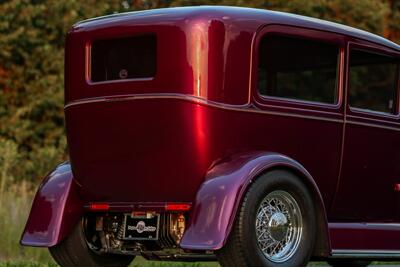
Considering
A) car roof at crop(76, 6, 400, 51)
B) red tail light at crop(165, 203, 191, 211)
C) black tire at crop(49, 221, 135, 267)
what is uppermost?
car roof at crop(76, 6, 400, 51)

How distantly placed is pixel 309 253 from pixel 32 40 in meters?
16.0

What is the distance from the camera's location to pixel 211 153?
6.41m

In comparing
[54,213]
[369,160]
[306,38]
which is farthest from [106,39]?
[369,160]

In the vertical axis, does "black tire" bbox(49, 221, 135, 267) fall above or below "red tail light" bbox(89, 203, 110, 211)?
below

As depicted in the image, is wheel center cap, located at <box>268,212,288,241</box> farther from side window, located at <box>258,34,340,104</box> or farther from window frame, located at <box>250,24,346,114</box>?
side window, located at <box>258,34,340,104</box>

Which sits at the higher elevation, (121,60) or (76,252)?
(121,60)

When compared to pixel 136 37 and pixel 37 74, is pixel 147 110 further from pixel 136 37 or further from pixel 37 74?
pixel 37 74

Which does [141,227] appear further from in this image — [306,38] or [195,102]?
[306,38]

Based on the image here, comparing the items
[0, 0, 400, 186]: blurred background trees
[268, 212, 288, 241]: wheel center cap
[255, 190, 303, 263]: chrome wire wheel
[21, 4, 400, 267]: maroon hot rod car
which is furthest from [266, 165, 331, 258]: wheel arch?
[0, 0, 400, 186]: blurred background trees

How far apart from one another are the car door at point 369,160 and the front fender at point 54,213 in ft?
6.54

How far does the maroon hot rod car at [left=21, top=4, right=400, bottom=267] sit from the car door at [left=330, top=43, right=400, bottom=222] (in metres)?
0.01

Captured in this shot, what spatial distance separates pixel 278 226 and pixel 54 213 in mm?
1727

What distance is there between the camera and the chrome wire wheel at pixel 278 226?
6.41m

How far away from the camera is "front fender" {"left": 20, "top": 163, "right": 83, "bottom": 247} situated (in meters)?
7.02
